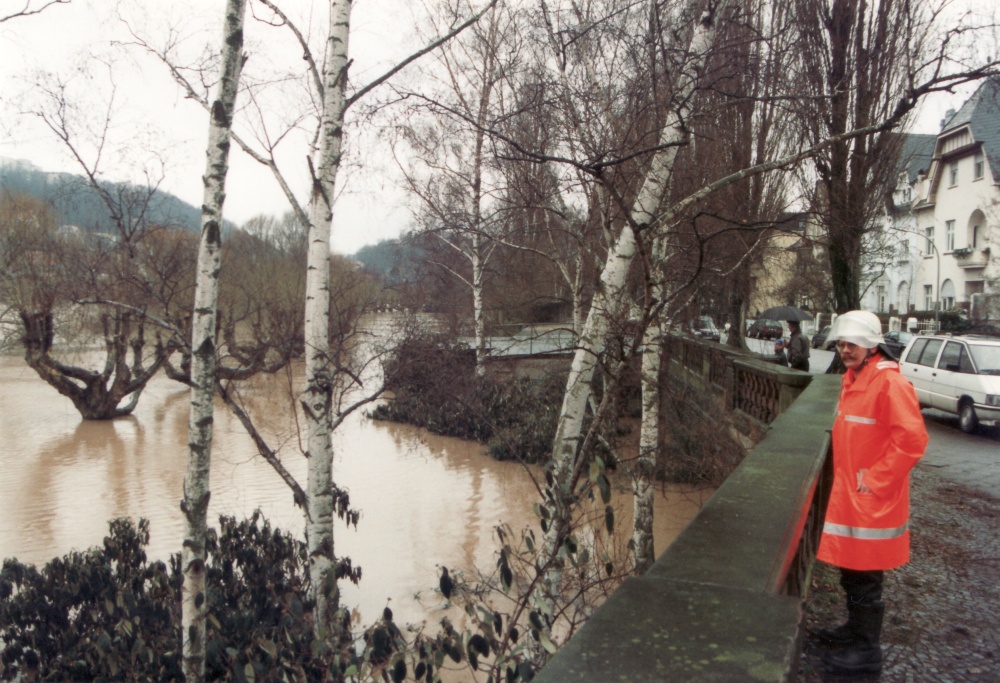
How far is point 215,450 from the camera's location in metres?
22.8

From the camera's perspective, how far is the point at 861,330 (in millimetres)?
3547

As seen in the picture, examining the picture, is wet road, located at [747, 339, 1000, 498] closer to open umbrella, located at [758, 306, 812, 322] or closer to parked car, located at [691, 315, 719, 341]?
parked car, located at [691, 315, 719, 341]

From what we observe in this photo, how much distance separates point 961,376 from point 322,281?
11981 millimetres

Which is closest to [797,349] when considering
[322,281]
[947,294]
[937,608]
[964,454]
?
[964,454]

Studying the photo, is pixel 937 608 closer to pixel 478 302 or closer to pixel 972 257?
pixel 478 302

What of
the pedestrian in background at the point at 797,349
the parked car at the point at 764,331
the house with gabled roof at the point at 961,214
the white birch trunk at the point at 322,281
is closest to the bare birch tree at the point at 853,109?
the pedestrian in background at the point at 797,349

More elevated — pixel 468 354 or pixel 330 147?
pixel 330 147

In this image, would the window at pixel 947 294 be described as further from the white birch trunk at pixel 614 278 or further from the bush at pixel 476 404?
the white birch trunk at pixel 614 278

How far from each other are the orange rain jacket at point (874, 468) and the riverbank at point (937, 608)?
361 millimetres

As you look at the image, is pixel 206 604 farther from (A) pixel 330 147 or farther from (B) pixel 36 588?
(A) pixel 330 147

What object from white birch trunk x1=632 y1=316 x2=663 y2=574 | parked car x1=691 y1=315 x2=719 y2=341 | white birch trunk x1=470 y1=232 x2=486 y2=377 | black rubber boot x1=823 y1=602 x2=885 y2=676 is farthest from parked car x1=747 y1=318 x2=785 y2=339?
black rubber boot x1=823 y1=602 x2=885 y2=676

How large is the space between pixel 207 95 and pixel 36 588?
18.6 ft

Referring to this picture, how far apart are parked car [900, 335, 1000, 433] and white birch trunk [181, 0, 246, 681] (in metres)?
12.3

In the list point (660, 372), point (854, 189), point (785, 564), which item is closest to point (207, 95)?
point (660, 372)
